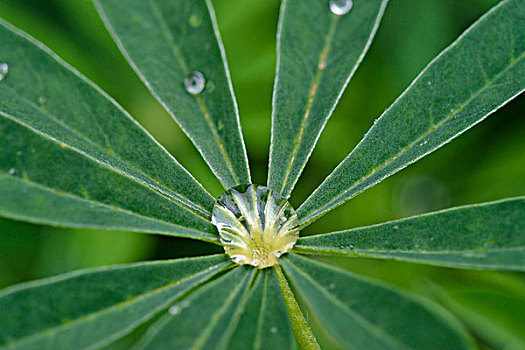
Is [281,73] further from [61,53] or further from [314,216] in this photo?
[61,53]

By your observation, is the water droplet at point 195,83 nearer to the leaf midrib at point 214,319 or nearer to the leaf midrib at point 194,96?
the leaf midrib at point 194,96

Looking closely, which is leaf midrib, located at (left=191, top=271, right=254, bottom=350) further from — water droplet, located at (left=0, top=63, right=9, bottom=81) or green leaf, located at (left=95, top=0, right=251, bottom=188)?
water droplet, located at (left=0, top=63, right=9, bottom=81)

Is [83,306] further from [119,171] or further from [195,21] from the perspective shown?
[195,21]

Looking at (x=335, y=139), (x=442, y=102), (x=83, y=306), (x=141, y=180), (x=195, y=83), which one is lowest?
(x=83, y=306)

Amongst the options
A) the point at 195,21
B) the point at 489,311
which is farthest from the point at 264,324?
the point at 489,311

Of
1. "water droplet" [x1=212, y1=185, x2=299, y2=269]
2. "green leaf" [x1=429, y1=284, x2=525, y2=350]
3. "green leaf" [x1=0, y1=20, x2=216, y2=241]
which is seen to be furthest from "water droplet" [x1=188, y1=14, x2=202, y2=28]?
"green leaf" [x1=429, y1=284, x2=525, y2=350]
